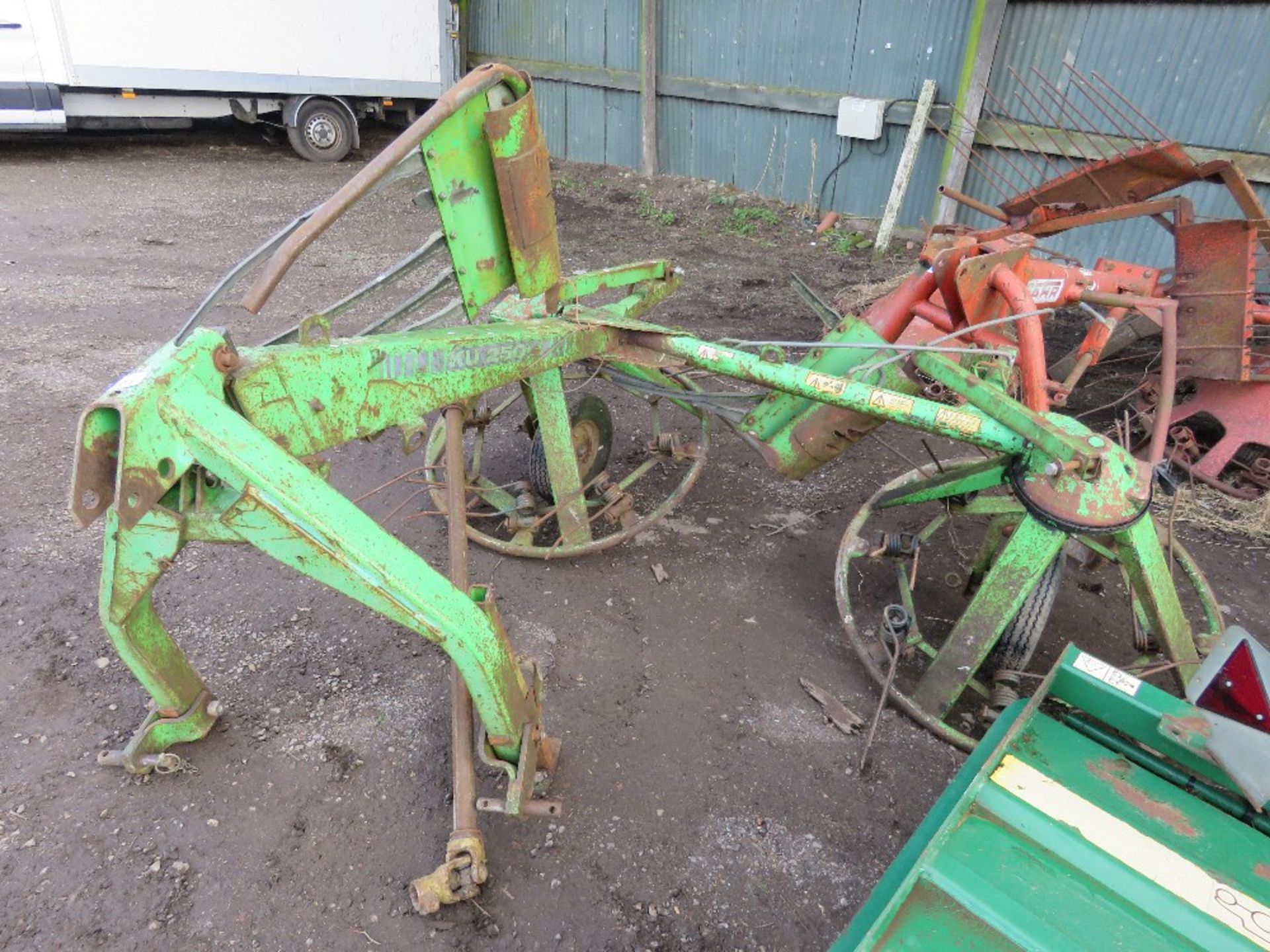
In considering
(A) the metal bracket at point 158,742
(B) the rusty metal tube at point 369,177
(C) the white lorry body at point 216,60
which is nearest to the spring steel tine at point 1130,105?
(B) the rusty metal tube at point 369,177

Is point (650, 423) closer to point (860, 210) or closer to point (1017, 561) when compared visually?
point (1017, 561)

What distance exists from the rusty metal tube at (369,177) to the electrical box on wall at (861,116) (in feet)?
20.0

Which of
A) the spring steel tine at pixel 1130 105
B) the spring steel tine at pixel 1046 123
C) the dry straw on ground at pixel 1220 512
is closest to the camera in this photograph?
the dry straw on ground at pixel 1220 512

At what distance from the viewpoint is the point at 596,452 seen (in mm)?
3914

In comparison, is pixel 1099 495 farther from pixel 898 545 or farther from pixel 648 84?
pixel 648 84

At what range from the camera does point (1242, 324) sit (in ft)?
13.7

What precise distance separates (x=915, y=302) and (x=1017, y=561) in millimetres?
1151

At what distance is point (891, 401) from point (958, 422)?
23 cm

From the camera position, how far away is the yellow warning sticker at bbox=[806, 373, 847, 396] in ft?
9.13

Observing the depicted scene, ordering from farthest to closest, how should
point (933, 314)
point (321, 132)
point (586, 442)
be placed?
point (321, 132)
point (586, 442)
point (933, 314)

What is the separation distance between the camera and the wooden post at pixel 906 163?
7105 mm

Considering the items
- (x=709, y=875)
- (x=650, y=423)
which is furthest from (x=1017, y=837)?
(x=650, y=423)

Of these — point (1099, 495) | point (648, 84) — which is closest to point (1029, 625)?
point (1099, 495)

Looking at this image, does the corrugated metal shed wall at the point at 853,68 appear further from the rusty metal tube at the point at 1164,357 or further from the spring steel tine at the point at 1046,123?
the rusty metal tube at the point at 1164,357
